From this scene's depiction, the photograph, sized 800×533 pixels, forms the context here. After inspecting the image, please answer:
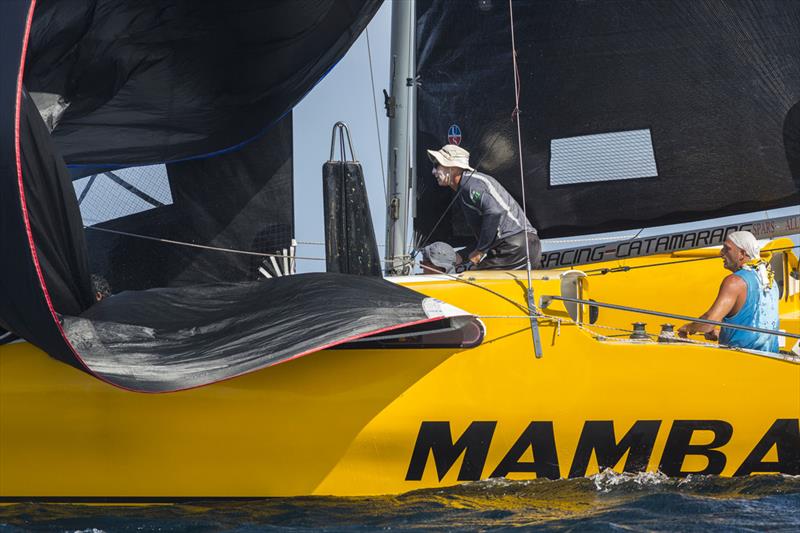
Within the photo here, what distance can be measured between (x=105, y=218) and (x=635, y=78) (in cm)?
288

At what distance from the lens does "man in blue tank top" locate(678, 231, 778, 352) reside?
4180 millimetres

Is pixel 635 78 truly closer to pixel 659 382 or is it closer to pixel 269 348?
pixel 659 382

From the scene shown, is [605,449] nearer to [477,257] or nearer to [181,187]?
[477,257]

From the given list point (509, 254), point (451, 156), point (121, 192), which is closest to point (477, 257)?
point (509, 254)

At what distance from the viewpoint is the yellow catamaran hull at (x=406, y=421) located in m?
3.69

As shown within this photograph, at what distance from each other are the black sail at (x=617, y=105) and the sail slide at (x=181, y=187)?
75cm

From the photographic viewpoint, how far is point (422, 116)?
19.2ft

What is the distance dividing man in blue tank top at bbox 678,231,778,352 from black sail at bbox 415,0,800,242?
4.37 ft

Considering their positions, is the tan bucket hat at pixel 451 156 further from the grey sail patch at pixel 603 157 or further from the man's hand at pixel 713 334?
the man's hand at pixel 713 334

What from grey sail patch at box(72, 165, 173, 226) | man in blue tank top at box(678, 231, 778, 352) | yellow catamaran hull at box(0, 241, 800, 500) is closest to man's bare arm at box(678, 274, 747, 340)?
man in blue tank top at box(678, 231, 778, 352)

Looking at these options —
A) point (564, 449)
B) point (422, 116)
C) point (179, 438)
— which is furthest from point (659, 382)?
point (422, 116)

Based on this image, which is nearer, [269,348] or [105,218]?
[269,348]

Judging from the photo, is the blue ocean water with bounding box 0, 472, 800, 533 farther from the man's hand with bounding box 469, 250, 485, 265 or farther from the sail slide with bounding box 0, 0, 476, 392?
the man's hand with bounding box 469, 250, 485, 265

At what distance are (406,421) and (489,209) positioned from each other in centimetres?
166
